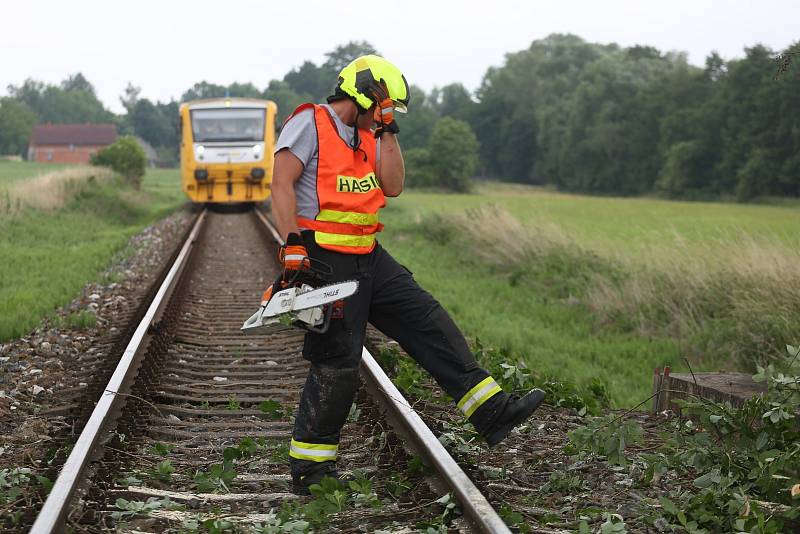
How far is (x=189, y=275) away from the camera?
470 inches

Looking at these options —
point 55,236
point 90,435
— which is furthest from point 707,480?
point 55,236

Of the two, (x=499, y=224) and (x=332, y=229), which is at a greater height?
(x=332, y=229)

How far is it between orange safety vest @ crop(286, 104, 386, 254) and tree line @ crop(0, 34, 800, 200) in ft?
82.2

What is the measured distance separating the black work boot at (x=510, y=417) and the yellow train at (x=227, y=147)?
66.2 feet

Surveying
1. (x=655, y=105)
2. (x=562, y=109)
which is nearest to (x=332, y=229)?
(x=655, y=105)

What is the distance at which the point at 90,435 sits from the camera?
14.8 ft

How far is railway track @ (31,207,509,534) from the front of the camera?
382cm

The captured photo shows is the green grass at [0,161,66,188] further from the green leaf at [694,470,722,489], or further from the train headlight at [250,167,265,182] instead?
the green leaf at [694,470,722,489]

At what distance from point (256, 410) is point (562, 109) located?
314 ft

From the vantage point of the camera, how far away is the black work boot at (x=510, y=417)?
4430mm

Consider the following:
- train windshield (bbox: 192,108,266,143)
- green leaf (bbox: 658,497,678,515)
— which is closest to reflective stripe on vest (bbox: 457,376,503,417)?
green leaf (bbox: 658,497,678,515)

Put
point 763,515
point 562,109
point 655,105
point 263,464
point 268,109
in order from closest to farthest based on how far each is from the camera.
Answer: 1. point 763,515
2. point 263,464
3. point 268,109
4. point 655,105
5. point 562,109

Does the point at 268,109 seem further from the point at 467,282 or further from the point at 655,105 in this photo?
the point at 655,105

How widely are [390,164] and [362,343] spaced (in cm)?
88
